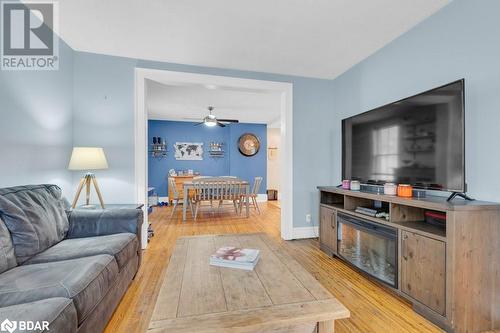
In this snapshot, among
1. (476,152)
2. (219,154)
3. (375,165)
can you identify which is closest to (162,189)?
(219,154)

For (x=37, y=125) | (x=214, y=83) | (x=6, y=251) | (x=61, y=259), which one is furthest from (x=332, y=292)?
(x=37, y=125)

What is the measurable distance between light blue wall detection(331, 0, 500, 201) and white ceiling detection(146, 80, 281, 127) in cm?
170

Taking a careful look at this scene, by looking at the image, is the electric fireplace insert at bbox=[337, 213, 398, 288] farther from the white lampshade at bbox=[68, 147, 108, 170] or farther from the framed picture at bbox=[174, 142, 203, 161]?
the framed picture at bbox=[174, 142, 203, 161]

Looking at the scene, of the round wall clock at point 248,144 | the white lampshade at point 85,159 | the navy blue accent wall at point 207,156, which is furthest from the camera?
the round wall clock at point 248,144

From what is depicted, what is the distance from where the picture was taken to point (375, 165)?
92.7 inches

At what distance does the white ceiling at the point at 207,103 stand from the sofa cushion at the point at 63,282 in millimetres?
2665

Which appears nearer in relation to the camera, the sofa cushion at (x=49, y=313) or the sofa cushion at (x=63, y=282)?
the sofa cushion at (x=49, y=313)

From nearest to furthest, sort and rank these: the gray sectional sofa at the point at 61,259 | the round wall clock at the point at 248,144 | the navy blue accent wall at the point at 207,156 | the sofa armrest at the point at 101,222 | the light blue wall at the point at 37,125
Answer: the gray sectional sofa at the point at 61,259
the light blue wall at the point at 37,125
the sofa armrest at the point at 101,222
the navy blue accent wall at the point at 207,156
the round wall clock at the point at 248,144

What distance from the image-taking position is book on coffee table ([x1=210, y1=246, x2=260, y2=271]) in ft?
4.35

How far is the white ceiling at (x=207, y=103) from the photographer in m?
3.96

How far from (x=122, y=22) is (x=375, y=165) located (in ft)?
9.35

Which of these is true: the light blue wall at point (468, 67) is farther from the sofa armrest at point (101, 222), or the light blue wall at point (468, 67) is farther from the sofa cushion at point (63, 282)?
the sofa armrest at point (101, 222)

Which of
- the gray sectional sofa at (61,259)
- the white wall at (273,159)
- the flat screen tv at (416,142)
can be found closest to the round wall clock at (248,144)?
the white wall at (273,159)

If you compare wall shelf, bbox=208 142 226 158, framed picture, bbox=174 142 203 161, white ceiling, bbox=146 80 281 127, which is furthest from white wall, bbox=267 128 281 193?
framed picture, bbox=174 142 203 161
